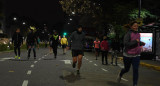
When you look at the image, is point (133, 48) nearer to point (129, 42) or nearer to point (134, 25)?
point (129, 42)

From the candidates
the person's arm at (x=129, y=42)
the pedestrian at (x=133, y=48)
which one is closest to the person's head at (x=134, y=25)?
the pedestrian at (x=133, y=48)

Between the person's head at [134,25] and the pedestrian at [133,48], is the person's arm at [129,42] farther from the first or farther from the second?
the person's head at [134,25]

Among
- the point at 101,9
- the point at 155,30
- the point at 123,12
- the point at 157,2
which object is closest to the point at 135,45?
the point at 155,30

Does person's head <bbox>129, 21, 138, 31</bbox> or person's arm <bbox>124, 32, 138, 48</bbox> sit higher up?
person's head <bbox>129, 21, 138, 31</bbox>

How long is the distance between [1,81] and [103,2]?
25293 millimetres

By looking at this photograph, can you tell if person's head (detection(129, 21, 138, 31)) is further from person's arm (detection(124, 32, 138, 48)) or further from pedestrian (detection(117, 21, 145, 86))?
person's arm (detection(124, 32, 138, 48))

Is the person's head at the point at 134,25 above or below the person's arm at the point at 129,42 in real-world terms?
above

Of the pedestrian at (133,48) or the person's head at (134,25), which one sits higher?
the person's head at (134,25)

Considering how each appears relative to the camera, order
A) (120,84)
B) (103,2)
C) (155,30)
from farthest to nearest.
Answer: (103,2)
(155,30)
(120,84)

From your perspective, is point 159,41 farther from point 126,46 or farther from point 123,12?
point 126,46

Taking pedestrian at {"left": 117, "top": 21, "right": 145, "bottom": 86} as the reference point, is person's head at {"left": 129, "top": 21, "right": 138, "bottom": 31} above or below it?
above

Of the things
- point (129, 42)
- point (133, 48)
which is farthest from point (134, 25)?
point (133, 48)

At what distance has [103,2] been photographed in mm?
32781

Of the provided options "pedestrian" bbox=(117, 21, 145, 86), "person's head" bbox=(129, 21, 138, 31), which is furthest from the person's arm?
"person's head" bbox=(129, 21, 138, 31)
